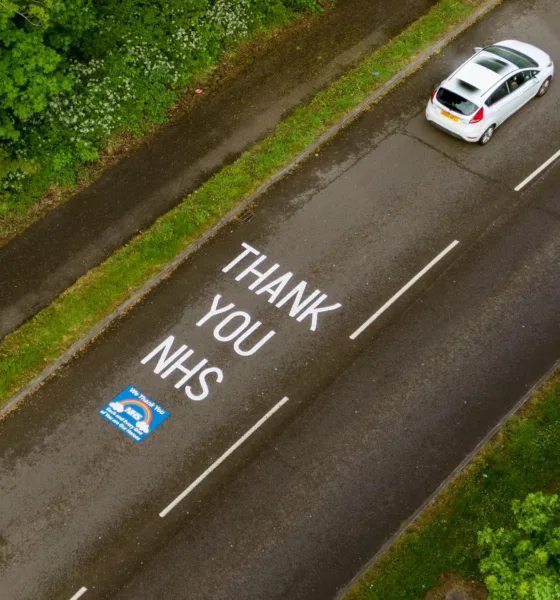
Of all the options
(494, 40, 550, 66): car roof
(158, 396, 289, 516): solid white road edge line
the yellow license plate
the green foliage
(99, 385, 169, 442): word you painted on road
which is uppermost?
(494, 40, 550, 66): car roof

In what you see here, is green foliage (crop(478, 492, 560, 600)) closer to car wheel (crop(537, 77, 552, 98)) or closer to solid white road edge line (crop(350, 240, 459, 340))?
solid white road edge line (crop(350, 240, 459, 340))

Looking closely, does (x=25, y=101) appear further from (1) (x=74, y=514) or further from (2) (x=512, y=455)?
(2) (x=512, y=455)

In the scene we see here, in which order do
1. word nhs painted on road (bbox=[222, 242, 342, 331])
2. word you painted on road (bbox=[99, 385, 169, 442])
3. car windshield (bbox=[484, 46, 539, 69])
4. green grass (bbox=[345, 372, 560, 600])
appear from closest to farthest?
green grass (bbox=[345, 372, 560, 600]), word you painted on road (bbox=[99, 385, 169, 442]), word nhs painted on road (bbox=[222, 242, 342, 331]), car windshield (bbox=[484, 46, 539, 69])

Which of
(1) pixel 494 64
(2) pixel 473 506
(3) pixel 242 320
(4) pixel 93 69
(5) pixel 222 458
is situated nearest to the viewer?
(2) pixel 473 506

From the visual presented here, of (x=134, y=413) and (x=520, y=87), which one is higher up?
(x=520, y=87)

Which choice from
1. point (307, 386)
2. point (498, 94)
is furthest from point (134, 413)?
point (498, 94)

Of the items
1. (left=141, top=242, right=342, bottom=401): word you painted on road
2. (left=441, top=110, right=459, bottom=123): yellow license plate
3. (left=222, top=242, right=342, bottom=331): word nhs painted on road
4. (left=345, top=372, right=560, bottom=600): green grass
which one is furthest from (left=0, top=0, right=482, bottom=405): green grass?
(left=345, top=372, right=560, bottom=600): green grass

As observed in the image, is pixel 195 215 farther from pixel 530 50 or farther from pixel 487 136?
pixel 530 50
